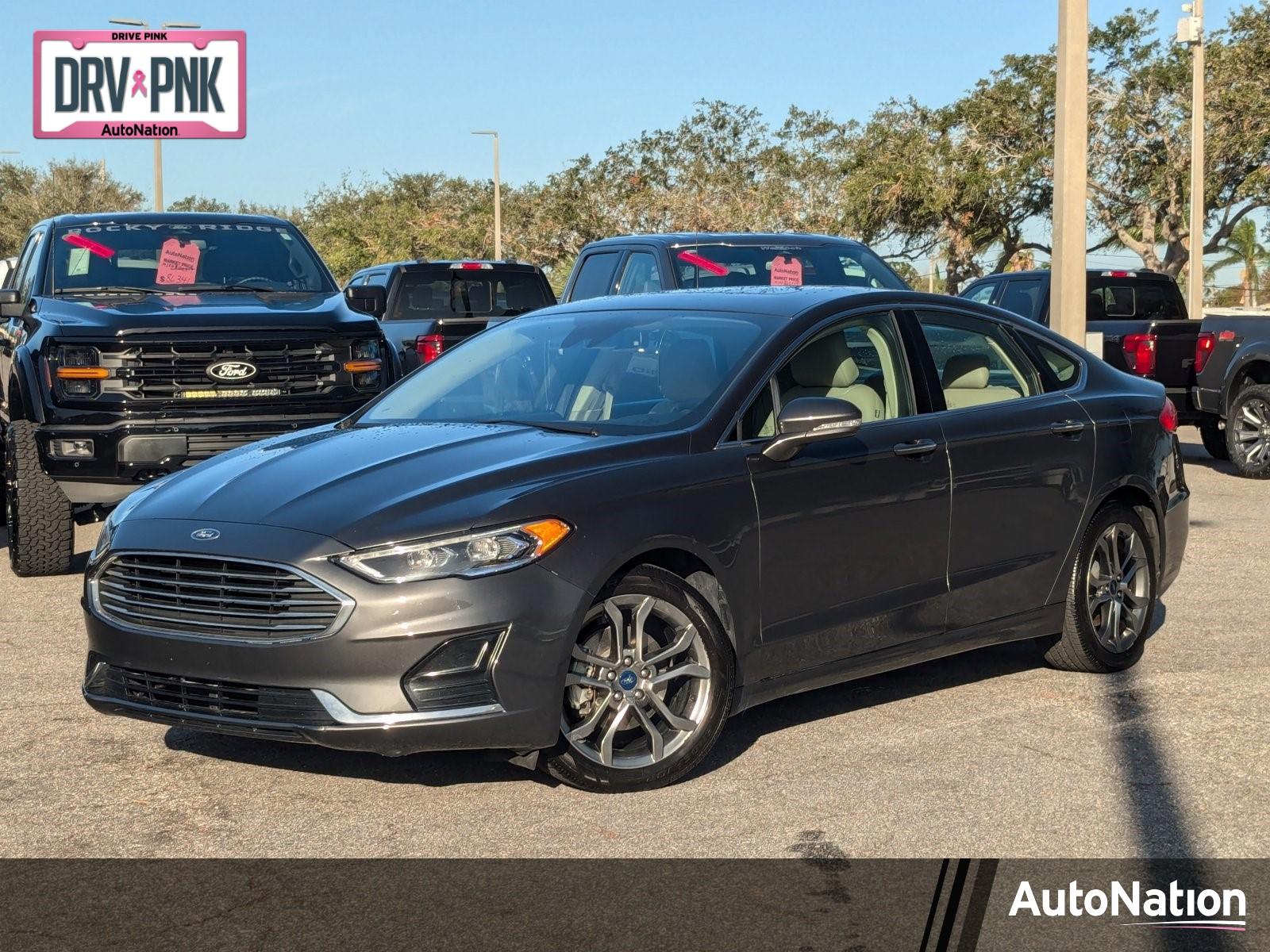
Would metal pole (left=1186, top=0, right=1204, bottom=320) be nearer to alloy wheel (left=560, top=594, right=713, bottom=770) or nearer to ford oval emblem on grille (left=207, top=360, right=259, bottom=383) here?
ford oval emblem on grille (left=207, top=360, right=259, bottom=383)

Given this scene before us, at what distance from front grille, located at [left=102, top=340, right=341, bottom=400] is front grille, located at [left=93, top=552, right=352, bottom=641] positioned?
172 inches

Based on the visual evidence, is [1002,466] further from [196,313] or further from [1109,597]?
[196,313]

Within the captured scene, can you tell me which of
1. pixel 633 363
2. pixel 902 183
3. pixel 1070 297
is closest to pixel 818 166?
pixel 902 183

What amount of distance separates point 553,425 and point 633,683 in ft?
3.66

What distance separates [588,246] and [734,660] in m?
8.91

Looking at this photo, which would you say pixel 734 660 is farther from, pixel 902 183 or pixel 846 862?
pixel 902 183

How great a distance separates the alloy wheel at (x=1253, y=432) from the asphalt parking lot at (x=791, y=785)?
8457mm

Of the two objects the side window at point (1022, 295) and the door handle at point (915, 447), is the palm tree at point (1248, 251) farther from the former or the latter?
the door handle at point (915, 447)

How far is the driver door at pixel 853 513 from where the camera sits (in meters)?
5.96

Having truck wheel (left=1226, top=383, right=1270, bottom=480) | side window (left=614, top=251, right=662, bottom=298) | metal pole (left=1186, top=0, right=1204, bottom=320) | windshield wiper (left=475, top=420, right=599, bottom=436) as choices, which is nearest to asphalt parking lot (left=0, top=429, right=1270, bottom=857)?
windshield wiper (left=475, top=420, right=599, bottom=436)

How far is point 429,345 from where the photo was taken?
16203mm

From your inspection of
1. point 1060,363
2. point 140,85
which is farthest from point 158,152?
point 1060,363

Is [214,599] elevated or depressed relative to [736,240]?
depressed

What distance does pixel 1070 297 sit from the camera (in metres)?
14.9
